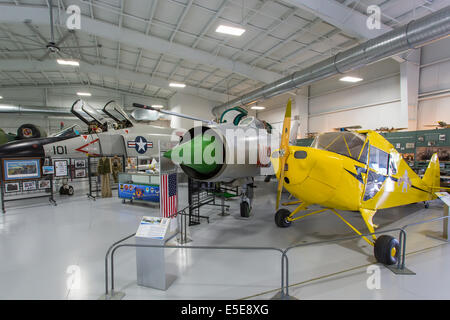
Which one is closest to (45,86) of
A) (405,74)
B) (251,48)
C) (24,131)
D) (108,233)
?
(24,131)

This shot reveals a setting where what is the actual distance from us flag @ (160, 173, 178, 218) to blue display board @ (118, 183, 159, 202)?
186cm

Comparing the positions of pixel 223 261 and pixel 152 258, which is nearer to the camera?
pixel 152 258

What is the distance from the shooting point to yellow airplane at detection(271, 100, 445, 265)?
3631mm

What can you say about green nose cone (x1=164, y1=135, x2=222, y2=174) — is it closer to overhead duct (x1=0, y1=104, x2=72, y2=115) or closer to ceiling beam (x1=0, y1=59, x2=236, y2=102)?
ceiling beam (x1=0, y1=59, x2=236, y2=102)

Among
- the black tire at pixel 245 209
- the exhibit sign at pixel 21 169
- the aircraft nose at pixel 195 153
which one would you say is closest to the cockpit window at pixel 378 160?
the aircraft nose at pixel 195 153

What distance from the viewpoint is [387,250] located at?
3.25 m

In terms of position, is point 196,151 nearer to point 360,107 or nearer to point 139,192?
point 139,192

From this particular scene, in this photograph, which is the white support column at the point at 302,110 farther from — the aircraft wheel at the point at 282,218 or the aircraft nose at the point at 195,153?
the aircraft nose at the point at 195,153

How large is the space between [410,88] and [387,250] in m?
10.8

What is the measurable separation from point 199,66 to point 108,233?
12.7 meters

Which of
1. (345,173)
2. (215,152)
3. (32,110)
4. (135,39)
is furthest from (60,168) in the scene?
(32,110)

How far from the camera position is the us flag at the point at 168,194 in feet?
16.1

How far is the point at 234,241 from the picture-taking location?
14.5 ft

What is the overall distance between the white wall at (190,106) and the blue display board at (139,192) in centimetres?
1319
